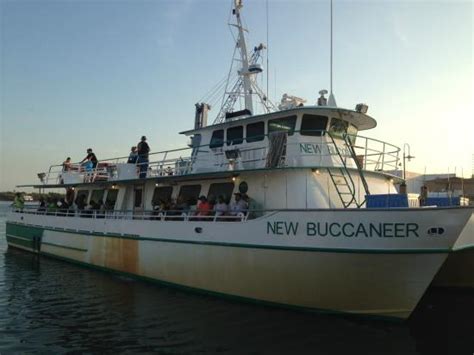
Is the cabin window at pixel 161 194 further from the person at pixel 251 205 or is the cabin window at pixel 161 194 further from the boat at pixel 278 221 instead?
the person at pixel 251 205

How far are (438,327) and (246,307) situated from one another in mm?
4300

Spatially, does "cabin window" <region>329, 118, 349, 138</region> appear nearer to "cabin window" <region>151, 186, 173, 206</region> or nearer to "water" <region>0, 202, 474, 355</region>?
"water" <region>0, 202, 474, 355</region>

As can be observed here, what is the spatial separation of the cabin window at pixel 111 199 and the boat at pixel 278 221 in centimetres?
7

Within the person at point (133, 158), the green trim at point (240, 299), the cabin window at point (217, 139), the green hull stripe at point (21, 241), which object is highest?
the cabin window at point (217, 139)

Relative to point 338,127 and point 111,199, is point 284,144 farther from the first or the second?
point 111,199

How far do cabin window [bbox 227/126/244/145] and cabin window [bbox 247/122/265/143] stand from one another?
26 centimetres

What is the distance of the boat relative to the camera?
839 centimetres

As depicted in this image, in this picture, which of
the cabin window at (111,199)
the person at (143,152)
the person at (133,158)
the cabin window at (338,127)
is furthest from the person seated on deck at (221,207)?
the cabin window at (111,199)

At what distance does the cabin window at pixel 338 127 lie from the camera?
11.5m

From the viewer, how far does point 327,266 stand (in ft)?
28.8

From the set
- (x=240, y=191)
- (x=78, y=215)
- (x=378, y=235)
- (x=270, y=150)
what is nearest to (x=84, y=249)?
(x=78, y=215)

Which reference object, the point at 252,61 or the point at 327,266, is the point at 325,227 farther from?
the point at 252,61

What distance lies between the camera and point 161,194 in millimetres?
13891

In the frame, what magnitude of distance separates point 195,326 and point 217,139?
598 cm
